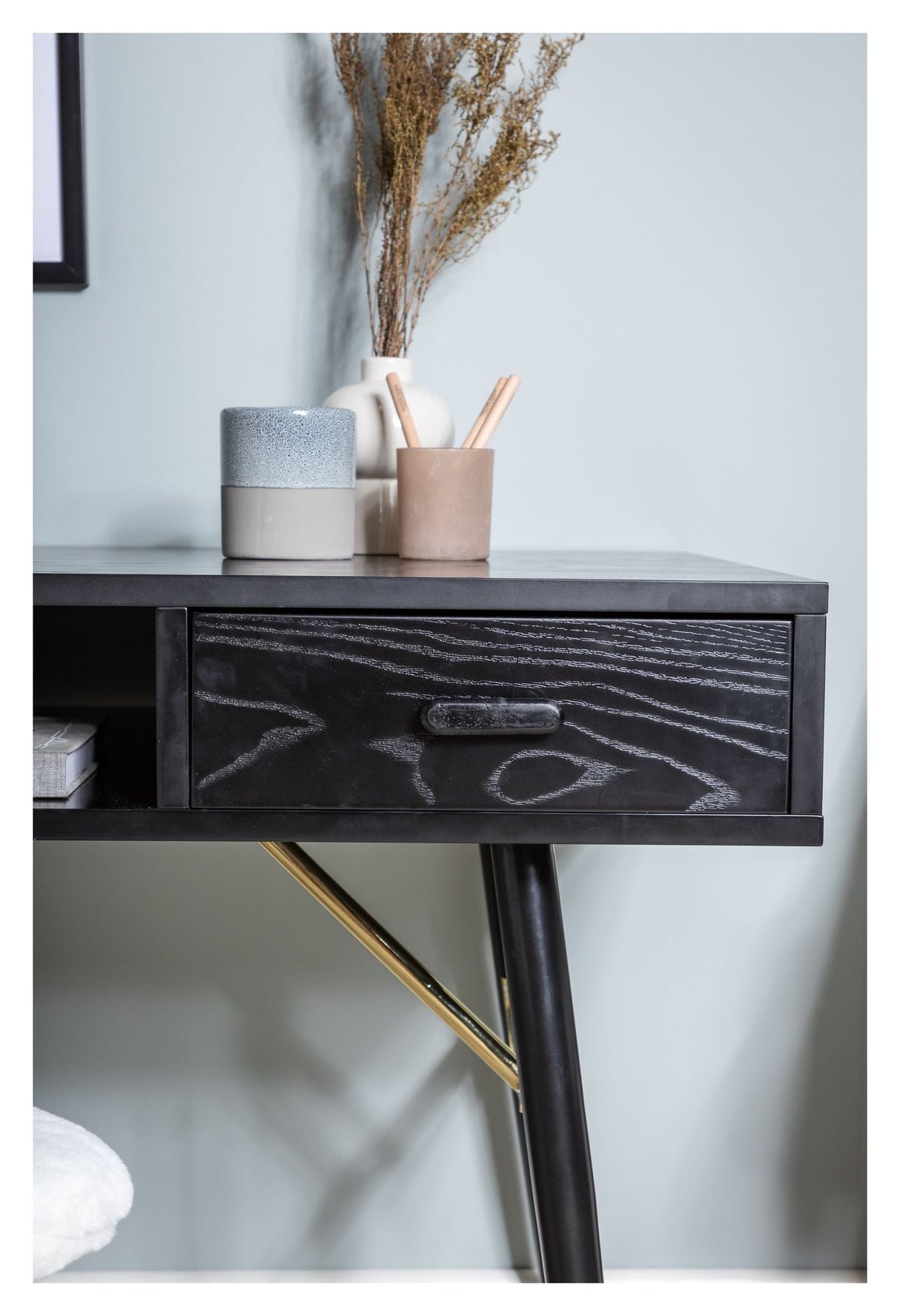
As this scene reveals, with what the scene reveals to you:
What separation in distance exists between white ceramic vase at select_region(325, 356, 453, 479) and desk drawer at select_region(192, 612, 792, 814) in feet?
0.93

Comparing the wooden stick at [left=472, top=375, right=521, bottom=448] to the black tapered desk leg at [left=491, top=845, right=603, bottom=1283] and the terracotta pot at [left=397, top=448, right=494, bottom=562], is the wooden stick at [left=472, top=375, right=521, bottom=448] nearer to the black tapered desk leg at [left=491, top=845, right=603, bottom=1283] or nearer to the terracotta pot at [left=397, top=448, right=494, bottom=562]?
the terracotta pot at [left=397, top=448, right=494, bottom=562]

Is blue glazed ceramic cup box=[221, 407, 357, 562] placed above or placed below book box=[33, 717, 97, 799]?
above

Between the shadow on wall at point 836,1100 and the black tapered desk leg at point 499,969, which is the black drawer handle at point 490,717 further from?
the shadow on wall at point 836,1100

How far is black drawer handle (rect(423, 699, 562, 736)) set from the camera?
64 cm

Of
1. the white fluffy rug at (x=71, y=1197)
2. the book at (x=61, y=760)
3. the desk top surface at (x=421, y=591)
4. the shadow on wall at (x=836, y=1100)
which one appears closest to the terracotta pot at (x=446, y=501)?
the desk top surface at (x=421, y=591)

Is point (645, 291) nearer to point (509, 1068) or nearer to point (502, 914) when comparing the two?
point (502, 914)

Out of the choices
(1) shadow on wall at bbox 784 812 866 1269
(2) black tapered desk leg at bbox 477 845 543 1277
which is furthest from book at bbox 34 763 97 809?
(1) shadow on wall at bbox 784 812 866 1269

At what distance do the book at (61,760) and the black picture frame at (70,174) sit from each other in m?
0.49

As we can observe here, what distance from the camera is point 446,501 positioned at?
2.56ft

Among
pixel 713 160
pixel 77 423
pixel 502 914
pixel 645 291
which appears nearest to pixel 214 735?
pixel 502 914

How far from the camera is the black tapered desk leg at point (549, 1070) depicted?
2.51 ft

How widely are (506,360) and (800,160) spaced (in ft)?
1.12

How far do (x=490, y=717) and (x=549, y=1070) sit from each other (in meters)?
0.28

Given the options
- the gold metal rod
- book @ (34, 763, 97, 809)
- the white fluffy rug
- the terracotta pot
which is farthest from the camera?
the gold metal rod
